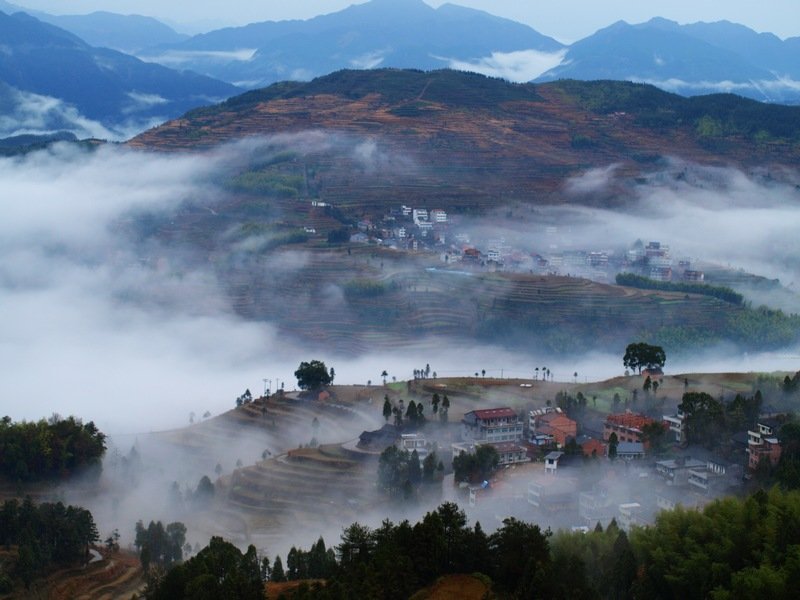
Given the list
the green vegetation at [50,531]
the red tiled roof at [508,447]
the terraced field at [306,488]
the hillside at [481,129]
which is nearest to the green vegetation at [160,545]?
the green vegetation at [50,531]

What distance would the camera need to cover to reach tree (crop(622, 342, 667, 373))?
3017cm

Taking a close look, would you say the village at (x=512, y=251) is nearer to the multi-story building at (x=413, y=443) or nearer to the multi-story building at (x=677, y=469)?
the multi-story building at (x=413, y=443)

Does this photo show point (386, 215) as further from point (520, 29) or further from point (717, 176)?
point (520, 29)

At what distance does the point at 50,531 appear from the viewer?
20156 mm

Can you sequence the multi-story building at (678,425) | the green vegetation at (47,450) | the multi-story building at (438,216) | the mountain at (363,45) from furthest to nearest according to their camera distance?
the mountain at (363,45), the multi-story building at (438,216), the green vegetation at (47,450), the multi-story building at (678,425)

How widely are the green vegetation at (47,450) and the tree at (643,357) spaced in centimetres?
1312

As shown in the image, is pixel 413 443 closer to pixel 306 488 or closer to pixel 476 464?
pixel 476 464

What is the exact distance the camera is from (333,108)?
6781cm

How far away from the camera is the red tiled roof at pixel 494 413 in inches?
1000

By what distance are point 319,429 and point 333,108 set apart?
138 ft

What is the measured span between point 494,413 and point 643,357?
6151 mm

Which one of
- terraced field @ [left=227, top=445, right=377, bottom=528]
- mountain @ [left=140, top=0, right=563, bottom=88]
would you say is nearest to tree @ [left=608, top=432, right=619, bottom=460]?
terraced field @ [left=227, top=445, right=377, bottom=528]

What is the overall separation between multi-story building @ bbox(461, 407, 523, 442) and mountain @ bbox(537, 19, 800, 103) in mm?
133870

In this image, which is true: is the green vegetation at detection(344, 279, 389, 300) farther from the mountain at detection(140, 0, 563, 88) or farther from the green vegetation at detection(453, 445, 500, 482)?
the mountain at detection(140, 0, 563, 88)
